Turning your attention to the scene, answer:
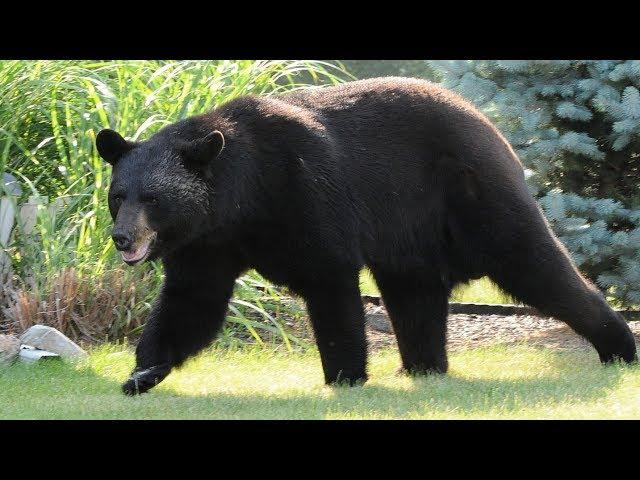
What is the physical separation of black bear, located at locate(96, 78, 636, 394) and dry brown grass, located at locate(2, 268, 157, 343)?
80.2 inches

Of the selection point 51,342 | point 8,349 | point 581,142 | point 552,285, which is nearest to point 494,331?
point 581,142

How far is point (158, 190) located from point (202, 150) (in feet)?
1.36

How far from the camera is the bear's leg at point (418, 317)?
28.2ft

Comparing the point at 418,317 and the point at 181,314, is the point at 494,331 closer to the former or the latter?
the point at 418,317

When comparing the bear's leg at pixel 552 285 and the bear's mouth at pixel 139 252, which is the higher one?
the bear's mouth at pixel 139 252

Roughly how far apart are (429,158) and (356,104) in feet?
2.25

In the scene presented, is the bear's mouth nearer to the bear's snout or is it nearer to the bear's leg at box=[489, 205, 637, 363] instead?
the bear's snout

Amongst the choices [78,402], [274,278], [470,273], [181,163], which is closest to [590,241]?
[470,273]

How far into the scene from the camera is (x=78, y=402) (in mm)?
7375

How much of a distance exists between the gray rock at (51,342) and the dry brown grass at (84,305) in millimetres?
622

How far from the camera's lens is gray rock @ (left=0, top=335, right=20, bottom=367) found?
884 cm

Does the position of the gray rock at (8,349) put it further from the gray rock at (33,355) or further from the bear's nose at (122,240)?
the bear's nose at (122,240)

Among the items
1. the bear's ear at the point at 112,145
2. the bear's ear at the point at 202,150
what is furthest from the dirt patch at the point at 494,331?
the bear's ear at the point at 112,145

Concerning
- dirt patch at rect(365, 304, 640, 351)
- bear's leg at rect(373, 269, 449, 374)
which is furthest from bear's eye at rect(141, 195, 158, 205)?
dirt patch at rect(365, 304, 640, 351)
